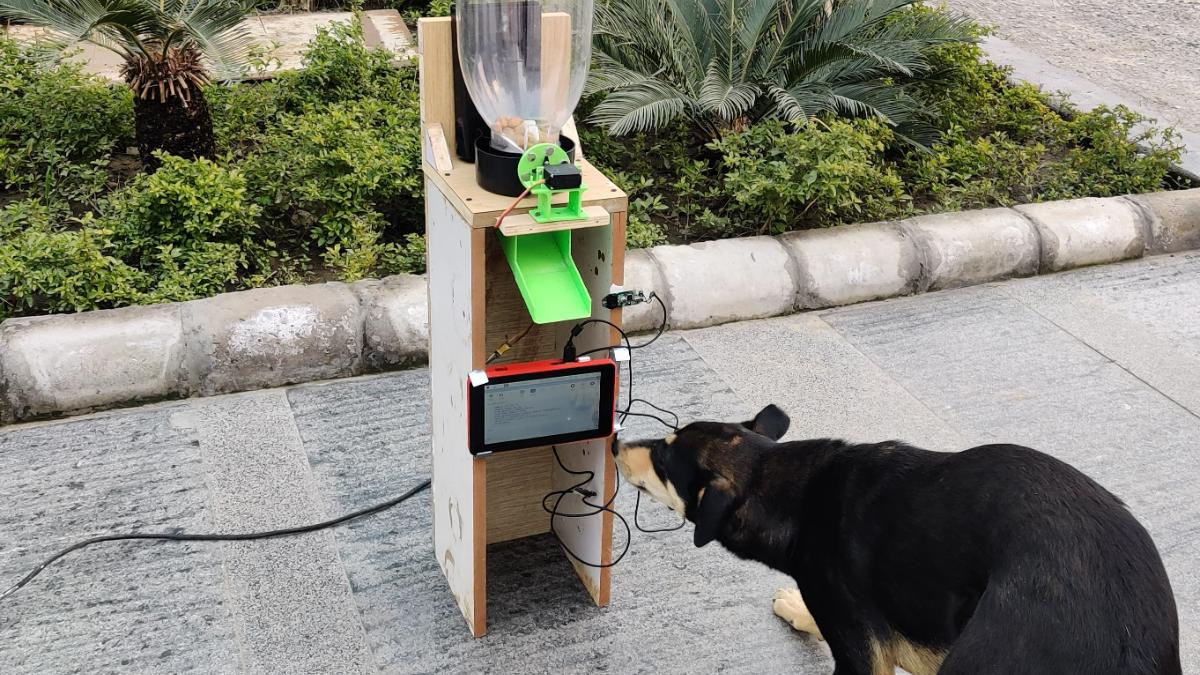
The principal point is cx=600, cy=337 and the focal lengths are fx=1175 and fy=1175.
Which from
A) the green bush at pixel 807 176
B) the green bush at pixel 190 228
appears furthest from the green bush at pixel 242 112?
the green bush at pixel 807 176

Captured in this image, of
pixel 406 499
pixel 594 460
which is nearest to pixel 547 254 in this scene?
pixel 594 460

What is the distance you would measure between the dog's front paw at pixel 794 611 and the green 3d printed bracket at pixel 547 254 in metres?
1.38

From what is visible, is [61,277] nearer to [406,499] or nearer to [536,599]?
[406,499]

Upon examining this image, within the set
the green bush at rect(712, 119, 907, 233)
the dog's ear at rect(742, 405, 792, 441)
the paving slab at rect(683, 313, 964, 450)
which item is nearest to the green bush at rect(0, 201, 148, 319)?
the paving slab at rect(683, 313, 964, 450)

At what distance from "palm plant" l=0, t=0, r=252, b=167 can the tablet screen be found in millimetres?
3117

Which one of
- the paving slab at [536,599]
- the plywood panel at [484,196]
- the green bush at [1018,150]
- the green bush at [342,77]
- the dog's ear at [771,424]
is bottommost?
the paving slab at [536,599]

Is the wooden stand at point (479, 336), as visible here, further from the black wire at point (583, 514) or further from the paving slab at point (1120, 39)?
the paving slab at point (1120, 39)

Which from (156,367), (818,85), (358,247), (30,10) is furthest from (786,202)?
(30,10)

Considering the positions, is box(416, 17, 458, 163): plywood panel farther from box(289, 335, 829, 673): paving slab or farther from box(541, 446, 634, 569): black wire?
box(289, 335, 829, 673): paving slab

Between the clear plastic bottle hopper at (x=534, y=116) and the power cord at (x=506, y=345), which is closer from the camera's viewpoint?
the clear plastic bottle hopper at (x=534, y=116)

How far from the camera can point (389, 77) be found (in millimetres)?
7336

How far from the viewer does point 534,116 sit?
373 centimetres

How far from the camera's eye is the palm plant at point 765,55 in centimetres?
683

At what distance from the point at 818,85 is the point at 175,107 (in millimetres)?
3645
